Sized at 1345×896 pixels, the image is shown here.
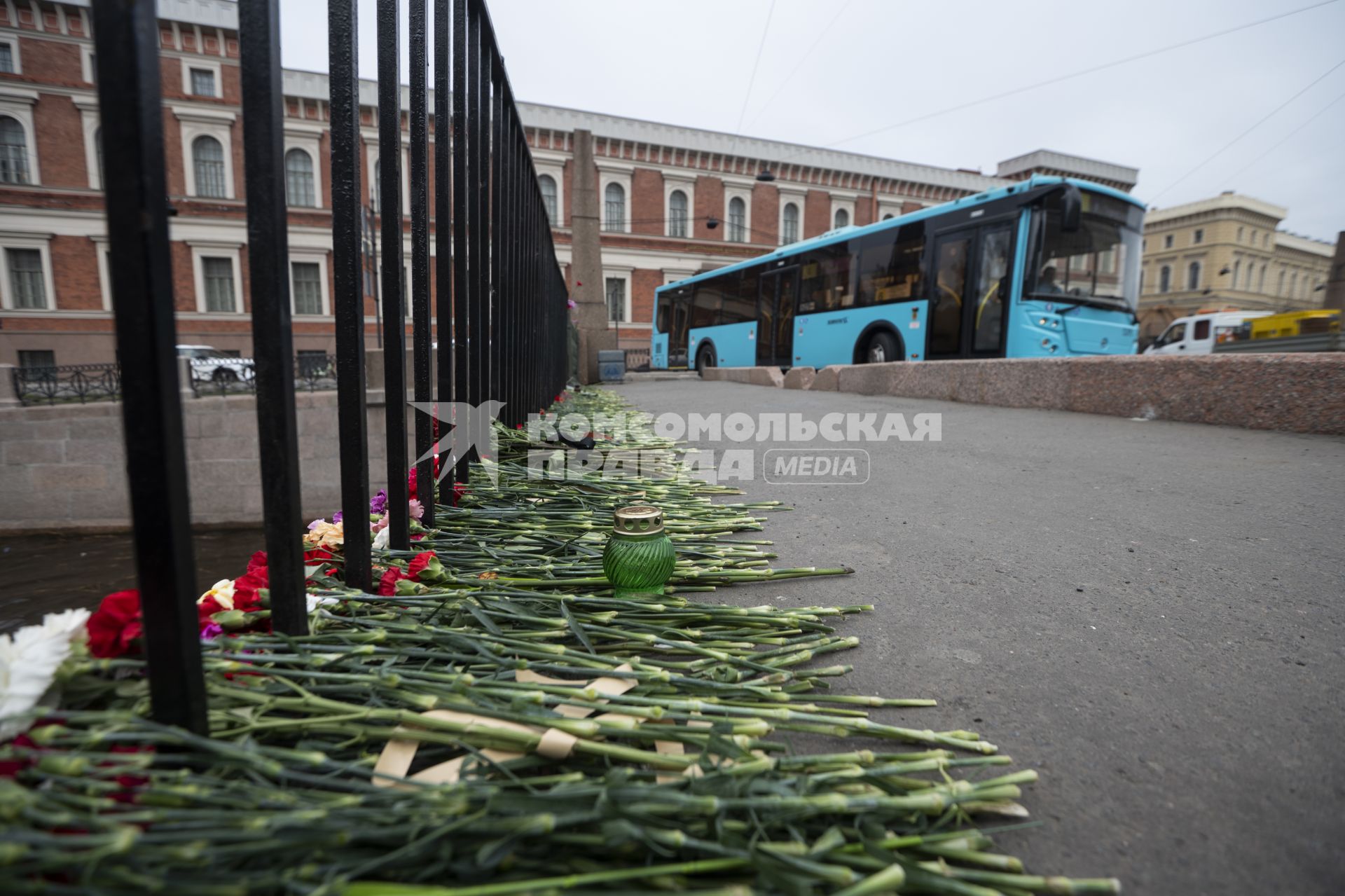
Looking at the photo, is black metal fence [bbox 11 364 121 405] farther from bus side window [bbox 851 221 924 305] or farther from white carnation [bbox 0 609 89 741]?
bus side window [bbox 851 221 924 305]

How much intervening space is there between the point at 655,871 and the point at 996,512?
2.33 meters

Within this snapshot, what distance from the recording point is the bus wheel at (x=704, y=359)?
18.0 meters

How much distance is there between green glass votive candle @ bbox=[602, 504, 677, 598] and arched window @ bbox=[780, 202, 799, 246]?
34168 millimetres

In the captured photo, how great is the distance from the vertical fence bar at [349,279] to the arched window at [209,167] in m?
31.0

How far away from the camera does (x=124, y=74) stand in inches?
26.9

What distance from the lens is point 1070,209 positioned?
26.8 ft

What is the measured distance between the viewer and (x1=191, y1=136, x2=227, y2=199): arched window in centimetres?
2538

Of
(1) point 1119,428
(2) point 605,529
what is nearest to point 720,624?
(2) point 605,529

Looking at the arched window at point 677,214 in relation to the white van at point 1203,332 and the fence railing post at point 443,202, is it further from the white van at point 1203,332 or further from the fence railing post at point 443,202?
the fence railing post at point 443,202

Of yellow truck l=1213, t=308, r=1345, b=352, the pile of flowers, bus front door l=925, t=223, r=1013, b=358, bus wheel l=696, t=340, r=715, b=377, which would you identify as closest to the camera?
the pile of flowers

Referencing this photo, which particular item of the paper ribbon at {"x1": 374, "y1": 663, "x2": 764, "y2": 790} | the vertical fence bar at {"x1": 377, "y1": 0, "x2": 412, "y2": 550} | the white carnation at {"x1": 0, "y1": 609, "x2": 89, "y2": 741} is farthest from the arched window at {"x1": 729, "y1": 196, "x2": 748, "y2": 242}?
the white carnation at {"x1": 0, "y1": 609, "x2": 89, "y2": 741}

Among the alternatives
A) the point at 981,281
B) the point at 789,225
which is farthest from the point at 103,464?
the point at 789,225

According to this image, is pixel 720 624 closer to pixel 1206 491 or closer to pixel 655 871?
pixel 655 871

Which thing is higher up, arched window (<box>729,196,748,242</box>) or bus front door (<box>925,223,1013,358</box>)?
arched window (<box>729,196,748,242</box>)
